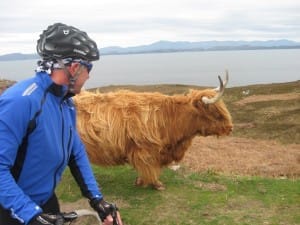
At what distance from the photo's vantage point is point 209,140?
61.8 ft

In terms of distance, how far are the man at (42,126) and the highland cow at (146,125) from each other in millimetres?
5198

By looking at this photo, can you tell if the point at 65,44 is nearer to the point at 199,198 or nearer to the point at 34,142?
the point at 34,142

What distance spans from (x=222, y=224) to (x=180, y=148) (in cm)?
223

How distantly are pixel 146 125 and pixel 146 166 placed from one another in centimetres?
71

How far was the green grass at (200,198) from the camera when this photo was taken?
7.62 metres

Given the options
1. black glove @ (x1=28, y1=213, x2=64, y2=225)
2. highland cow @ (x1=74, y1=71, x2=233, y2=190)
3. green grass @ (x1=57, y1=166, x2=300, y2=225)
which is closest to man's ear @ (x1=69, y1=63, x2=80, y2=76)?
black glove @ (x1=28, y1=213, x2=64, y2=225)

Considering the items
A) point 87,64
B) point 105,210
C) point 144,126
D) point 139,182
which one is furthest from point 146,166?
point 87,64

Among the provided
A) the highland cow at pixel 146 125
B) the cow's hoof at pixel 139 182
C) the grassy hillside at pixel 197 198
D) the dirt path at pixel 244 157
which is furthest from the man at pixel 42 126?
the dirt path at pixel 244 157

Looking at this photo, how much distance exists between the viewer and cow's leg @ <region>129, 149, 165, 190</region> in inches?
348

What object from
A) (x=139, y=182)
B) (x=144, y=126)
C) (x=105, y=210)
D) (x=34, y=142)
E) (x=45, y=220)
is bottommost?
(x=139, y=182)

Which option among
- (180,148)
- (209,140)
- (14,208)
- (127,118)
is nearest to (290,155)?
(209,140)

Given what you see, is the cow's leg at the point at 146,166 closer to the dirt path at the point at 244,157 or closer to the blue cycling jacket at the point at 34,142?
the dirt path at the point at 244,157

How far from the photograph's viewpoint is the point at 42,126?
3.13 metres

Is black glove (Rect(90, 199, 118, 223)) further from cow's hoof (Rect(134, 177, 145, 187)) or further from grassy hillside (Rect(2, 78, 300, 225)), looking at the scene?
cow's hoof (Rect(134, 177, 145, 187))
